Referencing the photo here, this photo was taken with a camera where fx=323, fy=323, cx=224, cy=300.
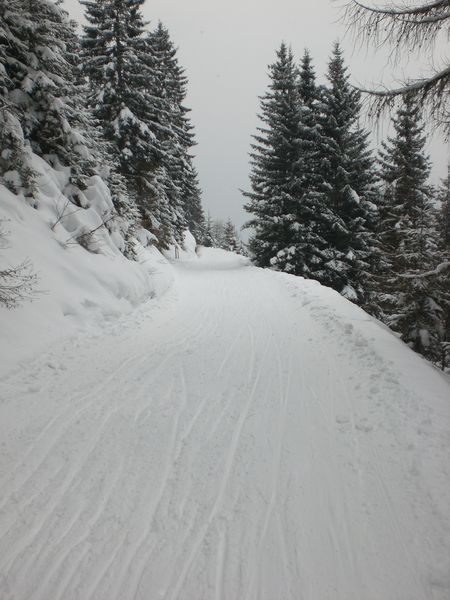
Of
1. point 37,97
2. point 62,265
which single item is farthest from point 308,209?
point 62,265

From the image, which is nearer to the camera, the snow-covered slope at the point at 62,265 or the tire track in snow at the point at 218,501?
the tire track in snow at the point at 218,501

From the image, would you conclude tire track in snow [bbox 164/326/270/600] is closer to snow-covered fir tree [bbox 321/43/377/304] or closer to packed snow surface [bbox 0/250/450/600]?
packed snow surface [bbox 0/250/450/600]

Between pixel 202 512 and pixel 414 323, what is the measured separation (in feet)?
24.6

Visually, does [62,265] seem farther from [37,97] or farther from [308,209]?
[308,209]

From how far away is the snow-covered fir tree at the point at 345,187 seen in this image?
16.5 m

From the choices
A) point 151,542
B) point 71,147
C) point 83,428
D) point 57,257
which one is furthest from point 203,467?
point 71,147

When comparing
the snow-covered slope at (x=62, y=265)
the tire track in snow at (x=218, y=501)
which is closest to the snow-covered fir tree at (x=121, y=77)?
the snow-covered slope at (x=62, y=265)

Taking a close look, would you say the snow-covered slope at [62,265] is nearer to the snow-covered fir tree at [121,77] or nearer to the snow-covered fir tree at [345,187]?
the snow-covered fir tree at [121,77]

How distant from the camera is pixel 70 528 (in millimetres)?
2457

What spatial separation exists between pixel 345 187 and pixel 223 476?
53.9ft

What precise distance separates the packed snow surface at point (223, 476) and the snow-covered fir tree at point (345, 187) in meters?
11.8

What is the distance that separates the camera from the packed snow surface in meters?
2.16

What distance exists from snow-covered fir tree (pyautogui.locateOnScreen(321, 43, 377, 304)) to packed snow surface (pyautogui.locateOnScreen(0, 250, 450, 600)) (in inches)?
464

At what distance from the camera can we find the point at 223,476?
299cm
